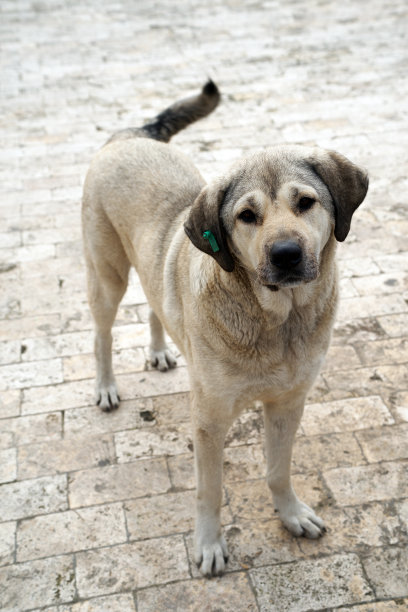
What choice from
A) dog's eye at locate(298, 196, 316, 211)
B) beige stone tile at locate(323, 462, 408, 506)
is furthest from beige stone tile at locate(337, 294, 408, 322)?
dog's eye at locate(298, 196, 316, 211)

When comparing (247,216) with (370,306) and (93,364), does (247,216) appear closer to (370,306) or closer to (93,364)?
(93,364)

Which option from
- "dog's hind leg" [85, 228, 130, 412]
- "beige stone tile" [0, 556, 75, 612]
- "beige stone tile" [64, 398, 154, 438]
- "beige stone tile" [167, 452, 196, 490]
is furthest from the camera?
"beige stone tile" [64, 398, 154, 438]

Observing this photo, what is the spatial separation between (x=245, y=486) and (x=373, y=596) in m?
0.95

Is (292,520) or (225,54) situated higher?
(292,520)

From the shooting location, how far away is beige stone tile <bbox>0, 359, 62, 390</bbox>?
4848mm

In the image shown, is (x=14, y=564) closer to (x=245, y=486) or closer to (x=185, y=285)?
(x=245, y=486)

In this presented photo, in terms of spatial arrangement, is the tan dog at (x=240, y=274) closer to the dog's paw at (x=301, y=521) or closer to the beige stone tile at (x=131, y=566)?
the dog's paw at (x=301, y=521)

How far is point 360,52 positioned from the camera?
10.3 m

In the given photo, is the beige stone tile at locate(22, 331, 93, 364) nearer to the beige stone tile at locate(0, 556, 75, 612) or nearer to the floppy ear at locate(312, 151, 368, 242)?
the beige stone tile at locate(0, 556, 75, 612)

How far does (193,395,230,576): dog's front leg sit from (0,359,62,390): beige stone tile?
171 cm

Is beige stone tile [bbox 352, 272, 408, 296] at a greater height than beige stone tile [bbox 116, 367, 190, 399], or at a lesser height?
greater

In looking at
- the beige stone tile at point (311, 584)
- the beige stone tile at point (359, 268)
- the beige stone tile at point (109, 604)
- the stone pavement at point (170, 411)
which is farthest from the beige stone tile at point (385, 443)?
the beige stone tile at point (359, 268)

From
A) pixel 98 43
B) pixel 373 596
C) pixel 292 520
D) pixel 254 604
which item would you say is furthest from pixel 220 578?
pixel 98 43

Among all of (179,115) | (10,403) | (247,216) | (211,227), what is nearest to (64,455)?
(10,403)
